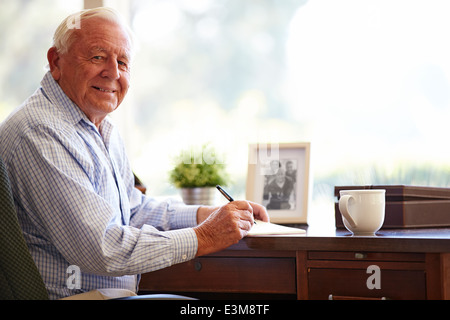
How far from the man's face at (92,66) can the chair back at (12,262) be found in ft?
1.49

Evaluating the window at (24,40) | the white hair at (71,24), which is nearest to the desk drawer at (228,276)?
the white hair at (71,24)

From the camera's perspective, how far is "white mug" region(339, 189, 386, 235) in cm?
137

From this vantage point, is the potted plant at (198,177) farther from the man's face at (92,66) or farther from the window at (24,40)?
the window at (24,40)

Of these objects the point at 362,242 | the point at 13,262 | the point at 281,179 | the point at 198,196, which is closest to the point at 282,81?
the point at 281,179

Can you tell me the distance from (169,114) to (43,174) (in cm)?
116

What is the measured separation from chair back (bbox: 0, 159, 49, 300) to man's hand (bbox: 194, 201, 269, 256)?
0.41m

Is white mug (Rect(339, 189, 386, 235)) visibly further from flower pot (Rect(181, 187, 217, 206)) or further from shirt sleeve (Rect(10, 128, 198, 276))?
flower pot (Rect(181, 187, 217, 206))

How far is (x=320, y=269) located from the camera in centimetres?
139

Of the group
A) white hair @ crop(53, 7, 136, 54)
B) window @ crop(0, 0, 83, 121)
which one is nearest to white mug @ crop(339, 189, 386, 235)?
white hair @ crop(53, 7, 136, 54)

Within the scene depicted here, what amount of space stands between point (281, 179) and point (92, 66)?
807 mm

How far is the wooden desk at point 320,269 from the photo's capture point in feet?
4.18

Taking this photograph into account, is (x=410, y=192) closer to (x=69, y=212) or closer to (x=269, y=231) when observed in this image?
(x=269, y=231)

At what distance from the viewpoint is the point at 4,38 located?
7.86 feet
